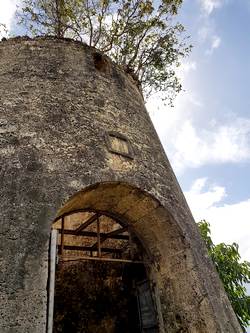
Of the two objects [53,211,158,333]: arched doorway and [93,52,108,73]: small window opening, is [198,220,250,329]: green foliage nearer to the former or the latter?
[53,211,158,333]: arched doorway

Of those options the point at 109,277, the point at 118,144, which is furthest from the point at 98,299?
the point at 118,144

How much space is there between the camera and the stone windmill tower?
11.3 feet

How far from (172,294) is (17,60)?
5.04 metres

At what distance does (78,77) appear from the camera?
5961mm

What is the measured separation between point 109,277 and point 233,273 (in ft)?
18.0

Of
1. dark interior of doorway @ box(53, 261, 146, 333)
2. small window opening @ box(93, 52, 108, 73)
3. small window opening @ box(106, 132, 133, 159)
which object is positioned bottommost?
dark interior of doorway @ box(53, 261, 146, 333)

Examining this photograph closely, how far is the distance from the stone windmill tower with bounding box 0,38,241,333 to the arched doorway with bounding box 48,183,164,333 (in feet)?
0.08

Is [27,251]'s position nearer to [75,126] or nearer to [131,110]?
[75,126]

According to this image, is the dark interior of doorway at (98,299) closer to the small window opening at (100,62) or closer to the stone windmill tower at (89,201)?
the stone windmill tower at (89,201)

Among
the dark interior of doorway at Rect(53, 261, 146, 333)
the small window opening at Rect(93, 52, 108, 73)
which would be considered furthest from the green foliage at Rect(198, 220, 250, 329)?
the small window opening at Rect(93, 52, 108, 73)

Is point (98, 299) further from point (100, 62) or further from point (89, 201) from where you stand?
point (100, 62)

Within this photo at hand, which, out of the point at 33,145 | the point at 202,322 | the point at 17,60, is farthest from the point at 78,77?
the point at 202,322

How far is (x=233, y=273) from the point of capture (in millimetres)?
10547

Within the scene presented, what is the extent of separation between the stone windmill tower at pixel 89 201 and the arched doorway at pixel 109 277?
2cm
